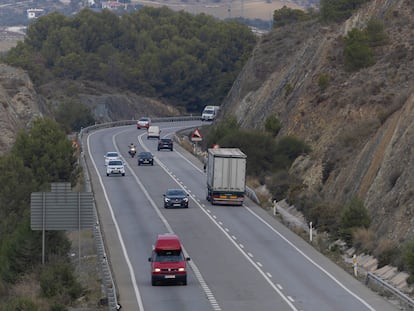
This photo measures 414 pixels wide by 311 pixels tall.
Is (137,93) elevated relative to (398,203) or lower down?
lower down

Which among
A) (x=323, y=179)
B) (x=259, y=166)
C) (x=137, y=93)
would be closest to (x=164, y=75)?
(x=137, y=93)

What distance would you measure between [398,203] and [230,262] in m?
7.45

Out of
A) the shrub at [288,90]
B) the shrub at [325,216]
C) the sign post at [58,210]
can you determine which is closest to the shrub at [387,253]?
the shrub at [325,216]

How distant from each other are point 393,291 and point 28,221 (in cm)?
1483

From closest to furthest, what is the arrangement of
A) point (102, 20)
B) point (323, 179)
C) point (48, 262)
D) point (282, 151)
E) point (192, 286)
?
point (192, 286)
point (48, 262)
point (323, 179)
point (282, 151)
point (102, 20)

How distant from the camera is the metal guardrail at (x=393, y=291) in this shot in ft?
105

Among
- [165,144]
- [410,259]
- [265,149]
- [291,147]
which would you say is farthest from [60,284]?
[165,144]

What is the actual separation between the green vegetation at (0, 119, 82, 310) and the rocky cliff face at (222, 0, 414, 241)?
513 inches

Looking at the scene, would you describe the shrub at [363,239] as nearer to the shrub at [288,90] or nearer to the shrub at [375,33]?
the shrub at [375,33]

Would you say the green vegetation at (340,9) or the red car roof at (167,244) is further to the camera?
the green vegetation at (340,9)

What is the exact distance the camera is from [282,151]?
69938 millimetres

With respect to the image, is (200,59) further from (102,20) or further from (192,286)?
(192,286)

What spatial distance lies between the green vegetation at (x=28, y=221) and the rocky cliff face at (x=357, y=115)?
13.0 meters

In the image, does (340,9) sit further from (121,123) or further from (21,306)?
(21,306)
